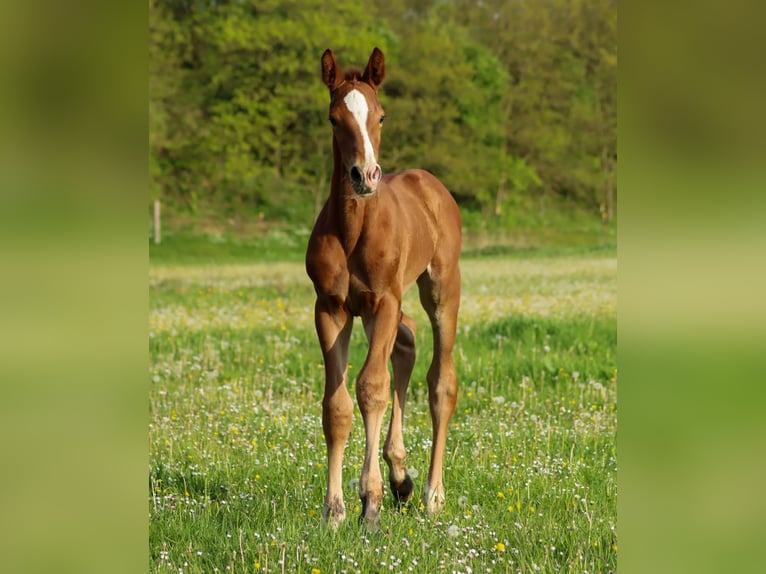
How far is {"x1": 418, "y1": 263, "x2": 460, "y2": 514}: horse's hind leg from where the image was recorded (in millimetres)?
5773

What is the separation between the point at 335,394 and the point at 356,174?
1.31 meters

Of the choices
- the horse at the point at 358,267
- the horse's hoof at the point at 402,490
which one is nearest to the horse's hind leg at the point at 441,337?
the horse's hoof at the point at 402,490

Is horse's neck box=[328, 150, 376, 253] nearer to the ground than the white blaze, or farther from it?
nearer to the ground

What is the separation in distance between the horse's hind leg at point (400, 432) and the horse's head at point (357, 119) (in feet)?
5.41

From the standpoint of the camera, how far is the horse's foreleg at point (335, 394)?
4883 mm

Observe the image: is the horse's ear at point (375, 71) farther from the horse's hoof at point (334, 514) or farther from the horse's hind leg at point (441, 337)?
the horse's hoof at point (334, 514)

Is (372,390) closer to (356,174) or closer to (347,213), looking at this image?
(347,213)

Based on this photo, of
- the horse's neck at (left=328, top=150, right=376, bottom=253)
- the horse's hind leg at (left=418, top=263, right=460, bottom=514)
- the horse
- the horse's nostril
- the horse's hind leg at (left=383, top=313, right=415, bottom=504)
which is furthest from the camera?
the horse's hind leg at (left=418, top=263, right=460, bottom=514)

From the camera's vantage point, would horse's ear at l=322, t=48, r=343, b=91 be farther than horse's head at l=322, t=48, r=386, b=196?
Yes

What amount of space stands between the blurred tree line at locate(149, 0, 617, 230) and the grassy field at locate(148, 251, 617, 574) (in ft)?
61.5

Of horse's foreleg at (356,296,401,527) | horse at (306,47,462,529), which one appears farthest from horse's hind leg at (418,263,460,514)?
horse's foreleg at (356,296,401,527)

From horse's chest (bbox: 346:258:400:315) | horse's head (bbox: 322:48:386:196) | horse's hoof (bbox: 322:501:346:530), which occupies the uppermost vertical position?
horse's head (bbox: 322:48:386:196)

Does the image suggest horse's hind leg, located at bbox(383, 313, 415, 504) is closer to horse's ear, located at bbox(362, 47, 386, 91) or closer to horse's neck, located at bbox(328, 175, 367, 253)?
horse's neck, located at bbox(328, 175, 367, 253)
